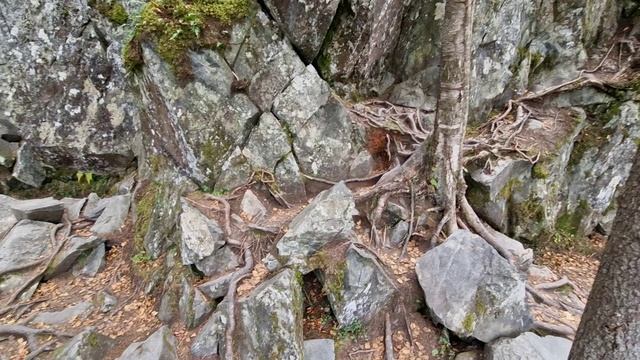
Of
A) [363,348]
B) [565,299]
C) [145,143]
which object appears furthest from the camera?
[145,143]

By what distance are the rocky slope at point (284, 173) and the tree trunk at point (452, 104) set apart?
0.43 m

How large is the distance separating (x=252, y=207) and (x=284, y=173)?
801 mm

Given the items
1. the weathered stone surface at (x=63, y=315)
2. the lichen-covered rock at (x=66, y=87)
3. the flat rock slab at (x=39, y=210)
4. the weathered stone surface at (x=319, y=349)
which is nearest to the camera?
the weathered stone surface at (x=319, y=349)

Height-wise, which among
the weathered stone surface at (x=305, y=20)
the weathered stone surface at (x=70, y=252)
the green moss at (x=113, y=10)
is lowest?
the weathered stone surface at (x=70, y=252)

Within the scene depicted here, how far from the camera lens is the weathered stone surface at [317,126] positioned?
6586 mm

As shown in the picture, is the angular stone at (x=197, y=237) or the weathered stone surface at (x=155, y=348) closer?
the weathered stone surface at (x=155, y=348)

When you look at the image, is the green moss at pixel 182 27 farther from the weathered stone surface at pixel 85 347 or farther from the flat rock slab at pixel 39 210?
the weathered stone surface at pixel 85 347

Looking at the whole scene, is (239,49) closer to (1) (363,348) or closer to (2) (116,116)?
(2) (116,116)

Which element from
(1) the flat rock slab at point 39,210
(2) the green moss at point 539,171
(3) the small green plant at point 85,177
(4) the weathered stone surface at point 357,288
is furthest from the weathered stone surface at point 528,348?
(3) the small green plant at point 85,177

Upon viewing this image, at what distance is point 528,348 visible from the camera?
4.61 metres

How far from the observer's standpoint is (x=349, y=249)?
531 cm

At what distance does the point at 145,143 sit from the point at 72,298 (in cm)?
286

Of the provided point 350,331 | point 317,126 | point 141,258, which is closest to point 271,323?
point 350,331

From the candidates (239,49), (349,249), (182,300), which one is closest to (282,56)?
(239,49)
